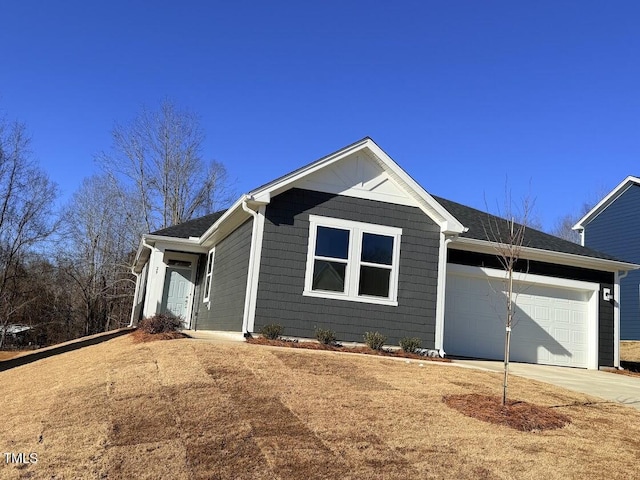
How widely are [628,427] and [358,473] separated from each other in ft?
14.0

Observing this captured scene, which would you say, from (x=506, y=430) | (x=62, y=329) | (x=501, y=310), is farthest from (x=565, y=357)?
(x=62, y=329)

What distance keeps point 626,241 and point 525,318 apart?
11776 mm

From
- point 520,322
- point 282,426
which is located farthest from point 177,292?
point 282,426

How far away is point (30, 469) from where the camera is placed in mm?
4492

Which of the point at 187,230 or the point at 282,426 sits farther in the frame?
the point at 187,230

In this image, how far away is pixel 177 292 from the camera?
708 inches

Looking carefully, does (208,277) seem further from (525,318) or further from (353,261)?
(525,318)

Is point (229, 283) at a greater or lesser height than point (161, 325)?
greater

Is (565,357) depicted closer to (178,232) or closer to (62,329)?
(178,232)

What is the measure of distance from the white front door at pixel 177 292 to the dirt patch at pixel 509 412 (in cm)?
1238

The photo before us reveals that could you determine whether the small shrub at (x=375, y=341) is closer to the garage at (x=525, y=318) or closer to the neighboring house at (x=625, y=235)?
the garage at (x=525, y=318)

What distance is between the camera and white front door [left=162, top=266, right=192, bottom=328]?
1778 cm

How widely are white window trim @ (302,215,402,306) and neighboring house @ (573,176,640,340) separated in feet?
49.8

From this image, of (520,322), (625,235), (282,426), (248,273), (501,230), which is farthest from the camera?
(625,235)
